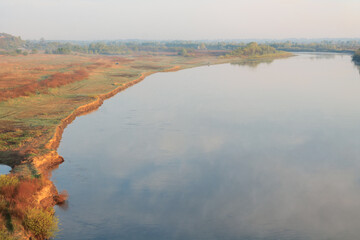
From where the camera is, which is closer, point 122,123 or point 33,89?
point 122,123

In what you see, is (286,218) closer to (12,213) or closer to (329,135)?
(12,213)

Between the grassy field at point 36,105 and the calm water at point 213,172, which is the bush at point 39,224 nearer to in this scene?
the calm water at point 213,172

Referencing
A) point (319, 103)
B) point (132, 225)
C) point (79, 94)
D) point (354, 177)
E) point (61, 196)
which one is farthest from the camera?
point (79, 94)

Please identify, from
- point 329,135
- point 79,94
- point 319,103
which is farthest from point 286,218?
point 79,94

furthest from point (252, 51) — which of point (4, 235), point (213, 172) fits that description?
point (4, 235)

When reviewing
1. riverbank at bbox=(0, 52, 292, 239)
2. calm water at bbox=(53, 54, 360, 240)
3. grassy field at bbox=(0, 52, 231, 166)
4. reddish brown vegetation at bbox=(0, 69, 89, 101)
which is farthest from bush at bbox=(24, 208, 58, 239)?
reddish brown vegetation at bbox=(0, 69, 89, 101)

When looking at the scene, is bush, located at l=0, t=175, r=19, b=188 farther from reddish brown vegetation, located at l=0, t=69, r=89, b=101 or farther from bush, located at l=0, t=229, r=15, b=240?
reddish brown vegetation, located at l=0, t=69, r=89, b=101

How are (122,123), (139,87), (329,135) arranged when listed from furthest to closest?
(139,87) → (122,123) → (329,135)

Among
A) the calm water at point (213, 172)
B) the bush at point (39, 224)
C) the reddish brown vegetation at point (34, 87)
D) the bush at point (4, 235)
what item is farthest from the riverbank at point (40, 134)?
the calm water at point (213, 172)
